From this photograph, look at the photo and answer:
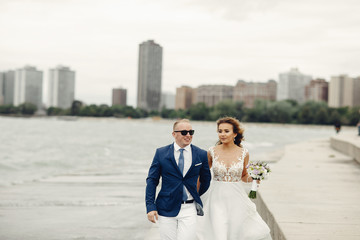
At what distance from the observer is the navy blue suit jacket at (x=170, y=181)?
4.33 m

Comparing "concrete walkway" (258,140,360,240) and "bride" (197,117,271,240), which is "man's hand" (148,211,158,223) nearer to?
"bride" (197,117,271,240)

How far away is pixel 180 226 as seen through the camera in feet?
14.3

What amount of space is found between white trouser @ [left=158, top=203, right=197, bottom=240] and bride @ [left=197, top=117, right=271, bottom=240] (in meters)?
0.38

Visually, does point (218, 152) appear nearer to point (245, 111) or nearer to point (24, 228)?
point (24, 228)

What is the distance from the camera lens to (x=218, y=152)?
16.4ft

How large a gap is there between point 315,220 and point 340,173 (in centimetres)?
778

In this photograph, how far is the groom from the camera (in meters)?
4.33

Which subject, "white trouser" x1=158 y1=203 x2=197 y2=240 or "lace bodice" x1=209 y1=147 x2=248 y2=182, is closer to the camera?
"white trouser" x1=158 y1=203 x2=197 y2=240

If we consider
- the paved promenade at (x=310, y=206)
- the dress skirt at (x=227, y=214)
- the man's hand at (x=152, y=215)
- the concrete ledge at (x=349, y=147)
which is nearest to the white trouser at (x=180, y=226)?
the man's hand at (x=152, y=215)

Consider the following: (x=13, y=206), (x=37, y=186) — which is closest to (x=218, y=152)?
(x=13, y=206)

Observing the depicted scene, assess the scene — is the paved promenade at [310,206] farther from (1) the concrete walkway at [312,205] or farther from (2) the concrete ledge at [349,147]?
(2) the concrete ledge at [349,147]

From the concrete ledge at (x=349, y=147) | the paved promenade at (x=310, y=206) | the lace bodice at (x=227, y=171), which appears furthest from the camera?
the concrete ledge at (x=349, y=147)

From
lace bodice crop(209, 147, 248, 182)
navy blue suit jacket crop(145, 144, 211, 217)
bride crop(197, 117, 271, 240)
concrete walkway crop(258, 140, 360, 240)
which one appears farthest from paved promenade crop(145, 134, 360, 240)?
navy blue suit jacket crop(145, 144, 211, 217)

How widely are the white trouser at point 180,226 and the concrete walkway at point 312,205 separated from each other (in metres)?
1.84
